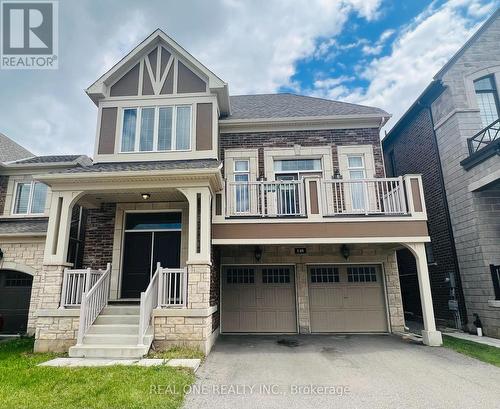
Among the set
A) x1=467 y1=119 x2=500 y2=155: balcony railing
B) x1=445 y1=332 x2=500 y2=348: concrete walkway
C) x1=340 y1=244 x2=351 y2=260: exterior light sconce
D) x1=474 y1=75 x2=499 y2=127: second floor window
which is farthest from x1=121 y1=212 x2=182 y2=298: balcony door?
x1=474 y1=75 x2=499 y2=127: second floor window

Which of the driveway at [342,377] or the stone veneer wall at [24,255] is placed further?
the stone veneer wall at [24,255]

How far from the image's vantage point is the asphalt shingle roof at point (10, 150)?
12.1m

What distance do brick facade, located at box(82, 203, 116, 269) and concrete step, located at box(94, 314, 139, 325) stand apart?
74.1 inches

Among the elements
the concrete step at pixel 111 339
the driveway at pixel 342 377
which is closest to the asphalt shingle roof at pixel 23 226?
the concrete step at pixel 111 339

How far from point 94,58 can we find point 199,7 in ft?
13.8

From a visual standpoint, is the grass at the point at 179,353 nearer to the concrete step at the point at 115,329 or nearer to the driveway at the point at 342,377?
the driveway at the point at 342,377

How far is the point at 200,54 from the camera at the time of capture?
984cm

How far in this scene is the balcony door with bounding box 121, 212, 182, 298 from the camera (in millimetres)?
8523

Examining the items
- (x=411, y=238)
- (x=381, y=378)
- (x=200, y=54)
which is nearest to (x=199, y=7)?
(x=200, y=54)

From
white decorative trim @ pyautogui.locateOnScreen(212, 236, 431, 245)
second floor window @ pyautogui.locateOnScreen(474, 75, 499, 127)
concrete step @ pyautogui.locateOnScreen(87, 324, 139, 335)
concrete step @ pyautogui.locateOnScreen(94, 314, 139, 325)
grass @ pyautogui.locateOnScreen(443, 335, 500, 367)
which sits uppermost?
second floor window @ pyautogui.locateOnScreen(474, 75, 499, 127)

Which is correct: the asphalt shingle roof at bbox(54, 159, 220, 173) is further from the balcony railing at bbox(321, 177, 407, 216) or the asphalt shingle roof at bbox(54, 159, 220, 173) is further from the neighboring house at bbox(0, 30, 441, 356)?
the balcony railing at bbox(321, 177, 407, 216)

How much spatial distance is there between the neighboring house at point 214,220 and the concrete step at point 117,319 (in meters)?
0.05

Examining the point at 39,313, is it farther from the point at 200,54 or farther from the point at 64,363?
the point at 200,54

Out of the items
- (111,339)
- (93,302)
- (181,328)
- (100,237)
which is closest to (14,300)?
(100,237)
